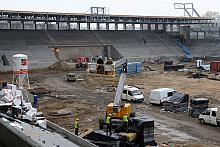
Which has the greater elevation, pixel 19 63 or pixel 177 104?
pixel 19 63

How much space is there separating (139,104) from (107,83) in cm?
1202

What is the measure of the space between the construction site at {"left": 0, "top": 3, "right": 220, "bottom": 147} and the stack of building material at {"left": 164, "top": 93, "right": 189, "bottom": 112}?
0.07m

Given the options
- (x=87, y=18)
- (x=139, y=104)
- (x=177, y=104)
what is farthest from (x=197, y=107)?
(x=87, y=18)

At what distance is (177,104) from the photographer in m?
25.1

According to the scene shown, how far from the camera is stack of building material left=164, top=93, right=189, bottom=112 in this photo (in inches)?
989

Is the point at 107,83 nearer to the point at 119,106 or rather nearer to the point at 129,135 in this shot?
the point at 119,106

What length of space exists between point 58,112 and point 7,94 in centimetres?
414

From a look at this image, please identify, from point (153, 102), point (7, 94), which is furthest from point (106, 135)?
point (153, 102)

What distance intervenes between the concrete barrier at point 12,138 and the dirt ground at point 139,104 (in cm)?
702

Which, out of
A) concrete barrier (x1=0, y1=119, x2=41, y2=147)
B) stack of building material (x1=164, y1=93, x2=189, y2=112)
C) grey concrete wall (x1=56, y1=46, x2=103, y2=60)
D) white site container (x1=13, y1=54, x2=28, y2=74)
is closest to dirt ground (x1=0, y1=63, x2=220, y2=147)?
stack of building material (x1=164, y1=93, x2=189, y2=112)

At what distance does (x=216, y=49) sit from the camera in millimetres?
77875

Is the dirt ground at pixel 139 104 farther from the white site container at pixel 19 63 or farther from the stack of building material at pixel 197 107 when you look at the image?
the white site container at pixel 19 63

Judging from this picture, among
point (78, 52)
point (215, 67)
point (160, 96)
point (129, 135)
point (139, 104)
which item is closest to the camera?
point (129, 135)

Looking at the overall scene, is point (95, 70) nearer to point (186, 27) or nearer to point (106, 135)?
point (106, 135)
